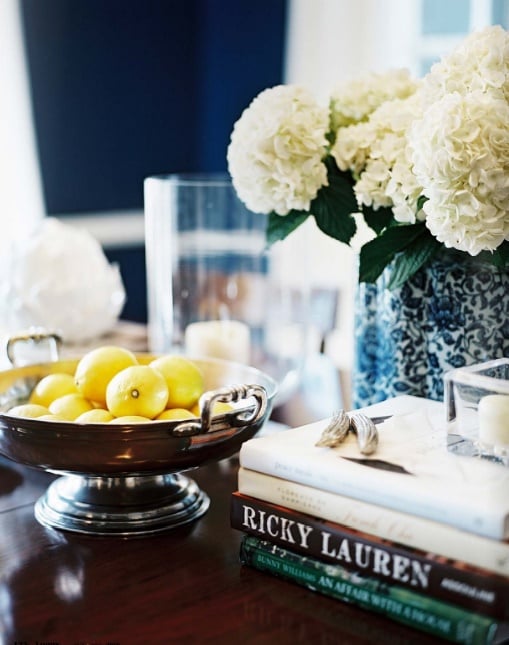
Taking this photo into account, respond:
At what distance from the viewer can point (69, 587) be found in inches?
33.1

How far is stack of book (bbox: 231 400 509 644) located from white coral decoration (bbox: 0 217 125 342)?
0.90 metres

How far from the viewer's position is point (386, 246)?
41.4 inches

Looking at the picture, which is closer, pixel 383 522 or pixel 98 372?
pixel 383 522

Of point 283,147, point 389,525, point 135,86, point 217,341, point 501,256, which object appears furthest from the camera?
point 135,86

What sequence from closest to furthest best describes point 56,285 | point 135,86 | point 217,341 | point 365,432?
point 365,432 → point 217,341 → point 56,285 → point 135,86

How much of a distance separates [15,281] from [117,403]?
80 cm

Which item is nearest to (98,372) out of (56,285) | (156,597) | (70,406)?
(70,406)

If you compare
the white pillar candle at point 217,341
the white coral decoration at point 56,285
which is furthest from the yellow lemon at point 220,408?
the white coral decoration at point 56,285

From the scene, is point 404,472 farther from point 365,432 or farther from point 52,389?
point 52,389

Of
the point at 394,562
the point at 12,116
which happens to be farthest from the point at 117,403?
the point at 12,116

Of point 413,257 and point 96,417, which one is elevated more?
point 413,257

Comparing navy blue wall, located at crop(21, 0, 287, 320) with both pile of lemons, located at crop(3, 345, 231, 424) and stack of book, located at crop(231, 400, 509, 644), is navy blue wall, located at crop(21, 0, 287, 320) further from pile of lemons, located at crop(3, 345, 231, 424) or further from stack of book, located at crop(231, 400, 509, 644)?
stack of book, located at crop(231, 400, 509, 644)

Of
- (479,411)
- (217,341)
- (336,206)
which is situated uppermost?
(336,206)

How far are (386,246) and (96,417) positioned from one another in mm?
392
